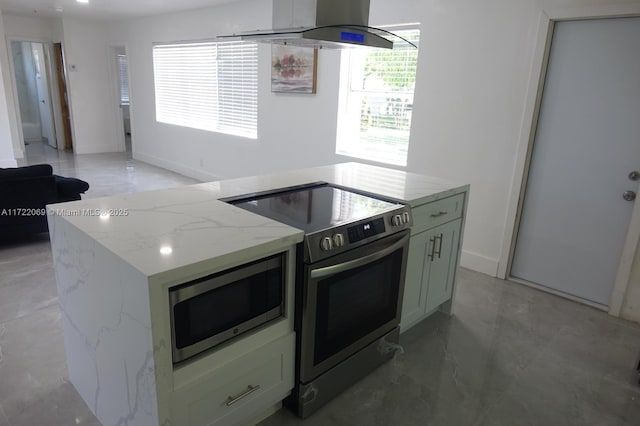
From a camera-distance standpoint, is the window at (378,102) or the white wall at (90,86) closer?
the window at (378,102)

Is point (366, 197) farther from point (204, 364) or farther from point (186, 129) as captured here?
point (186, 129)

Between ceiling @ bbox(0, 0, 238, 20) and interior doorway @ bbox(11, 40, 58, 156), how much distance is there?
156cm

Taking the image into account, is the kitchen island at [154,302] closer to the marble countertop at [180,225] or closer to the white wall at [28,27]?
the marble countertop at [180,225]

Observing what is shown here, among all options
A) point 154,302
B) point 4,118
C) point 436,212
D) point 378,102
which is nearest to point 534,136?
point 436,212

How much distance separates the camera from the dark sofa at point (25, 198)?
→ 11.5ft

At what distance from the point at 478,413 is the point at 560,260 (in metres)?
1.77

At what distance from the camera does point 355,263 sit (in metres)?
1.89

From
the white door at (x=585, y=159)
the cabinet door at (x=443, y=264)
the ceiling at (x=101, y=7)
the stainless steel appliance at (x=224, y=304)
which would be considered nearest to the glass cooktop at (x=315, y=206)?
the stainless steel appliance at (x=224, y=304)

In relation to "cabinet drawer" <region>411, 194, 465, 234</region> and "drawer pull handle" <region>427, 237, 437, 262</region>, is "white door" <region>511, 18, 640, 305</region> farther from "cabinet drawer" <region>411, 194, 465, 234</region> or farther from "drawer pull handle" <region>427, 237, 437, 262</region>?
"drawer pull handle" <region>427, 237, 437, 262</region>

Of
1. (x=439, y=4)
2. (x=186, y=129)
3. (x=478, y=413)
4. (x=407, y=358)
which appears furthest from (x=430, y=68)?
(x=186, y=129)

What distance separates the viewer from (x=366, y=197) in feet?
7.82

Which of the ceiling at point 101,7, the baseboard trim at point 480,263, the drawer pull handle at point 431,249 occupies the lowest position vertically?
the baseboard trim at point 480,263

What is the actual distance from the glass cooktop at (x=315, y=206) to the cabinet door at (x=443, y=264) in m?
0.53

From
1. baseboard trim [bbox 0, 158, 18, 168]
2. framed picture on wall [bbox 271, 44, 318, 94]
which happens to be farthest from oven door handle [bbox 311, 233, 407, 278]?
baseboard trim [bbox 0, 158, 18, 168]
